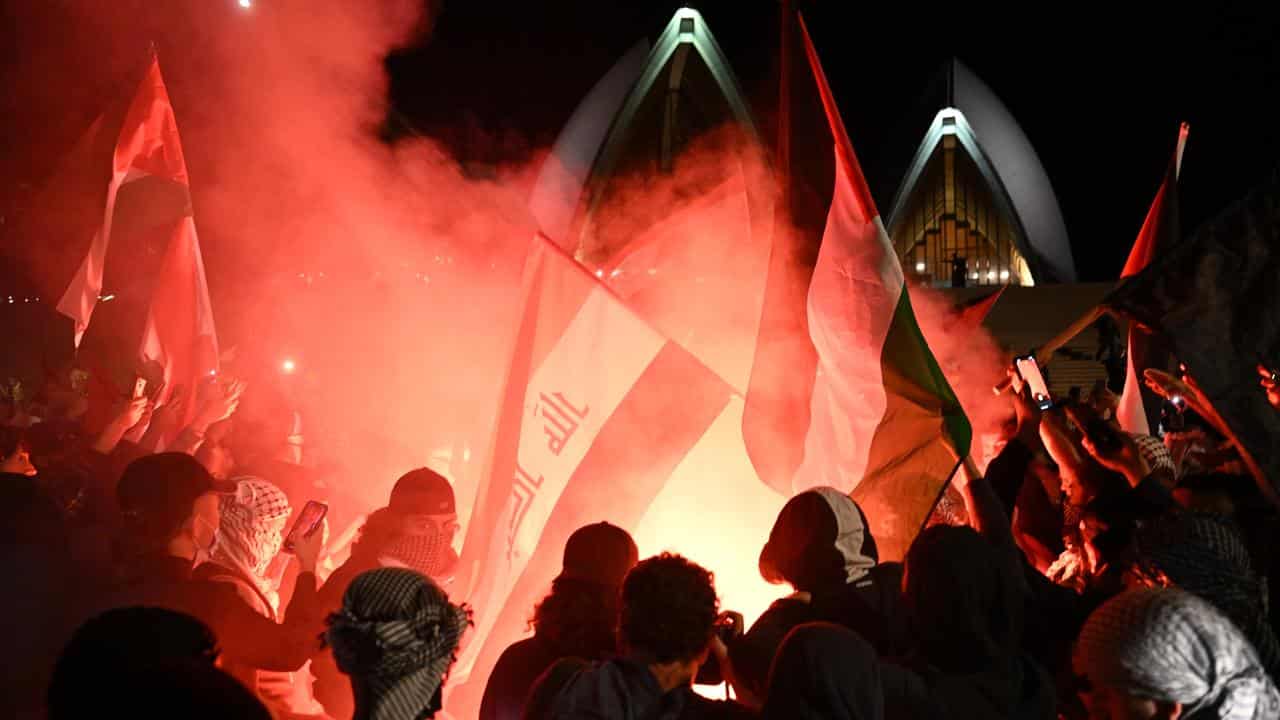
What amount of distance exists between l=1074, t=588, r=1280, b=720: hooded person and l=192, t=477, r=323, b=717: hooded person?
1.96 metres

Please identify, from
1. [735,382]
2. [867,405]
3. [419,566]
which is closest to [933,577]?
[867,405]

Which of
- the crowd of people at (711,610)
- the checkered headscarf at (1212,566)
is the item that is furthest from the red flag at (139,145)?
the checkered headscarf at (1212,566)

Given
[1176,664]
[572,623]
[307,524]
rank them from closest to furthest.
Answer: [1176,664]
[572,623]
[307,524]

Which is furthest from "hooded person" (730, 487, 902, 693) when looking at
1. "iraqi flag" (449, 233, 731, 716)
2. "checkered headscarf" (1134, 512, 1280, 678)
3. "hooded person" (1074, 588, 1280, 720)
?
"iraqi flag" (449, 233, 731, 716)

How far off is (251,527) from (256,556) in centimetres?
9

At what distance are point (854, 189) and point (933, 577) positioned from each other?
1848mm

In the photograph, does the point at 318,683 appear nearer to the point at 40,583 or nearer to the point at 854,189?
the point at 40,583

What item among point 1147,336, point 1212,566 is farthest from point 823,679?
point 1147,336

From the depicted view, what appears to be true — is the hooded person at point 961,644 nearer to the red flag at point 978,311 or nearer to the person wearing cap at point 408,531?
the person wearing cap at point 408,531

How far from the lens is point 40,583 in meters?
2.67

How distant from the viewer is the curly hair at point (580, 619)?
7.94ft

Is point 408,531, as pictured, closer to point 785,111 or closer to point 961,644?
point 961,644

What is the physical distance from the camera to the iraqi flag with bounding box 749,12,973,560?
3.43 metres

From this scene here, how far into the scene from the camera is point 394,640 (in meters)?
1.83
